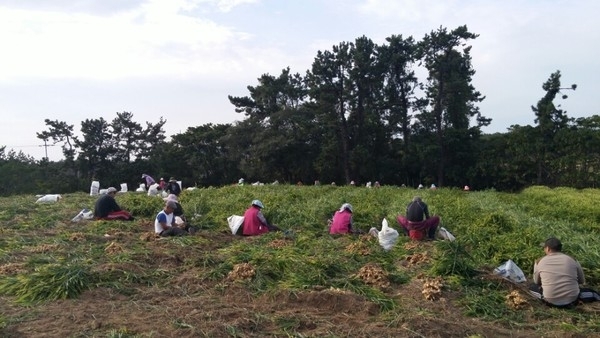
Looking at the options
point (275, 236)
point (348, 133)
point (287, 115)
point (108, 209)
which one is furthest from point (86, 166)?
point (275, 236)

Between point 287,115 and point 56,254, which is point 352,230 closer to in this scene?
point 56,254

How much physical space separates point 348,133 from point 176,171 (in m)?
13.8

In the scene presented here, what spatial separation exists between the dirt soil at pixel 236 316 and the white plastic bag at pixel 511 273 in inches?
45.3

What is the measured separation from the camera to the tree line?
36.7 metres

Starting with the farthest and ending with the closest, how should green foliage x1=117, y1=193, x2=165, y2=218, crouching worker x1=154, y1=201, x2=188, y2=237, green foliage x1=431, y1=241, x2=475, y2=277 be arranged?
green foliage x1=117, y1=193, x2=165, y2=218, crouching worker x1=154, y1=201, x2=188, y2=237, green foliage x1=431, y1=241, x2=475, y2=277

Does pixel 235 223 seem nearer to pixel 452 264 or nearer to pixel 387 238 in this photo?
pixel 387 238

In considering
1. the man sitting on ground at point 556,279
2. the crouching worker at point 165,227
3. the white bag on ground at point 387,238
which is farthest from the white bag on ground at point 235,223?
the man sitting on ground at point 556,279

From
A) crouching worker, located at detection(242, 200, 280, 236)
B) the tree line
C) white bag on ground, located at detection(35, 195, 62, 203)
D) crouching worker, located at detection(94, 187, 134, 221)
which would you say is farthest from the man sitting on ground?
the tree line

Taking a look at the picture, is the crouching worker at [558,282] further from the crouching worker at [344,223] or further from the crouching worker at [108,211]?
the crouching worker at [108,211]

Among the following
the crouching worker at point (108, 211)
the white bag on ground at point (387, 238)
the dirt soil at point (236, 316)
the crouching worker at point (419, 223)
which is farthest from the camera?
the crouching worker at point (108, 211)

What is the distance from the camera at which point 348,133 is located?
135 feet

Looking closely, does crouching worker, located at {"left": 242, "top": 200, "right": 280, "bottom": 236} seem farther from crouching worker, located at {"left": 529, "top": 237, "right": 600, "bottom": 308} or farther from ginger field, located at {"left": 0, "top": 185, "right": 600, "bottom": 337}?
crouching worker, located at {"left": 529, "top": 237, "right": 600, "bottom": 308}

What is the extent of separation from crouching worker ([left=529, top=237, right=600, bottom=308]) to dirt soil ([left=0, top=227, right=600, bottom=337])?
3.36 ft

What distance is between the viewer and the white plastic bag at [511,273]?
288 inches
